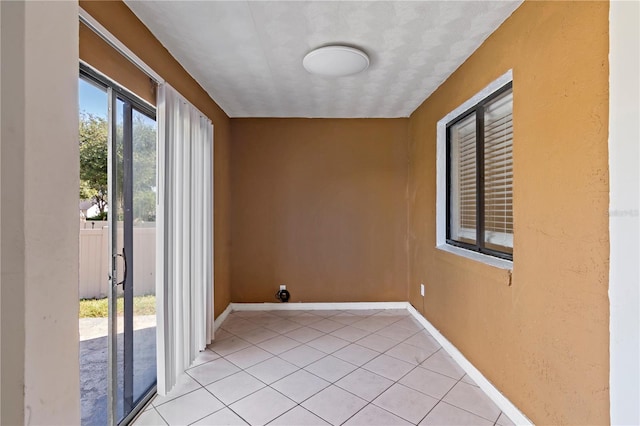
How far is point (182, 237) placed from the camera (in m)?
2.32

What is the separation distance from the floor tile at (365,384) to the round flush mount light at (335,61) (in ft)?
7.93

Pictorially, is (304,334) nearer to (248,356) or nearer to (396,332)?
(248,356)

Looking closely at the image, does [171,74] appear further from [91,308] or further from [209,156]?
[91,308]

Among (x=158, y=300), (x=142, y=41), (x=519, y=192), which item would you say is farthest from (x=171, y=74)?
(x=519, y=192)

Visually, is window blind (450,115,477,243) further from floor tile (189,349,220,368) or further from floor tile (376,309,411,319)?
floor tile (189,349,220,368)

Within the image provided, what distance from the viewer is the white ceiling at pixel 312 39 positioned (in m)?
1.78

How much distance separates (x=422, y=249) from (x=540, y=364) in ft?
6.27

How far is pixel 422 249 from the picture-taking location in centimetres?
351

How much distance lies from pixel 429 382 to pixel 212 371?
1692mm

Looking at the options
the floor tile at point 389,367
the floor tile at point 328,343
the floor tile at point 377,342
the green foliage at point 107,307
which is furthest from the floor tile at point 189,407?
the floor tile at point 377,342

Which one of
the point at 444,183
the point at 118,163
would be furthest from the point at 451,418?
the point at 118,163

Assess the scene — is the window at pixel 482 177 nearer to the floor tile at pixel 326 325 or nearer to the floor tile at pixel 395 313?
the floor tile at pixel 395 313

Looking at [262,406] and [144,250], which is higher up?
[144,250]

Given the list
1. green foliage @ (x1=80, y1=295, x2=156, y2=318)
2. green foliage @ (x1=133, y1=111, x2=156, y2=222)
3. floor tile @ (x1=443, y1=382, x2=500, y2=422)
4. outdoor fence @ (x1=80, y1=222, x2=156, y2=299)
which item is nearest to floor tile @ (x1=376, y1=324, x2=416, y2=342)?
floor tile @ (x1=443, y1=382, x2=500, y2=422)
